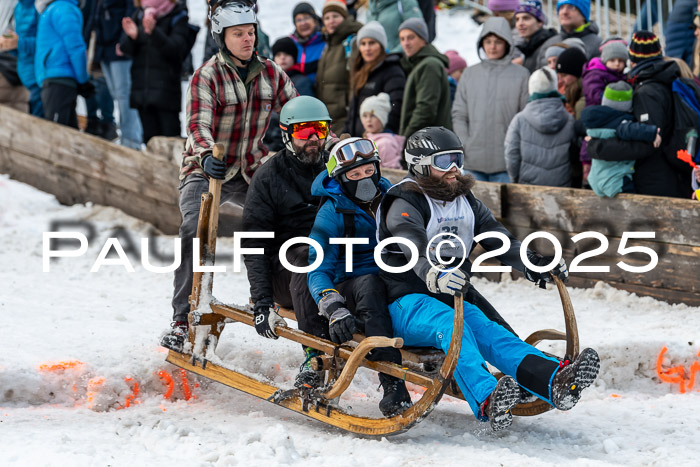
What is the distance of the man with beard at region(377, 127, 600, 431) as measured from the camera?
170 inches

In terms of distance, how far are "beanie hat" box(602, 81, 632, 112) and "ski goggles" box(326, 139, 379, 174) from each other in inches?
95.6

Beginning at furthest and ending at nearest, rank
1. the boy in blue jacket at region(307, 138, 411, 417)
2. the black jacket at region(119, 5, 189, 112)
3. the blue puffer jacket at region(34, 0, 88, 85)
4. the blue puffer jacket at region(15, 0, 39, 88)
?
the blue puffer jacket at region(15, 0, 39, 88), the blue puffer jacket at region(34, 0, 88, 85), the black jacket at region(119, 5, 189, 112), the boy in blue jacket at region(307, 138, 411, 417)

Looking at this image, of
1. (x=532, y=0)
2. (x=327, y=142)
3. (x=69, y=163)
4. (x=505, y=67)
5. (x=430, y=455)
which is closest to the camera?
(x=430, y=455)

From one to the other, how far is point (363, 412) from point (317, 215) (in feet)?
3.74

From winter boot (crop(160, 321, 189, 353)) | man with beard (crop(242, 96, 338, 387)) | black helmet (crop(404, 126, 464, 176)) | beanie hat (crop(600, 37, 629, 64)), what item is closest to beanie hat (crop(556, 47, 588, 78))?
beanie hat (crop(600, 37, 629, 64))

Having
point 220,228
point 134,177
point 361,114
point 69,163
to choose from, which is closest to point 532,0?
point 361,114

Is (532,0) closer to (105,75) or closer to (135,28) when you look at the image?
(135,28)

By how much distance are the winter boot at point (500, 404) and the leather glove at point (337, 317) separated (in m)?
0.73

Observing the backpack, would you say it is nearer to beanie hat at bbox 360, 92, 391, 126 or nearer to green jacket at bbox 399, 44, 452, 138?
green jacket at bbox 399, 44, 452, 138

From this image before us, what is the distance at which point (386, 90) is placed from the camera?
812 centimetres

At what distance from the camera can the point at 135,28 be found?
920 cm

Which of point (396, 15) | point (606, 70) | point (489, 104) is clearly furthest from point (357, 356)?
point (396, 15)

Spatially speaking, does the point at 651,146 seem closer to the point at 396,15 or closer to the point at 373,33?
the point at 373,33

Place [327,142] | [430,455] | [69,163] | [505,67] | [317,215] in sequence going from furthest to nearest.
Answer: [69,163], [505,67], [327,142], [317,215], [430,455]
